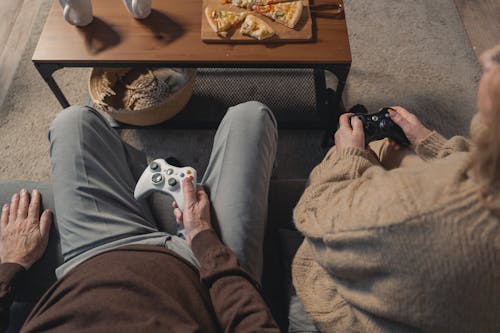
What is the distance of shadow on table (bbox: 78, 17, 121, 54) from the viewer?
1.05m

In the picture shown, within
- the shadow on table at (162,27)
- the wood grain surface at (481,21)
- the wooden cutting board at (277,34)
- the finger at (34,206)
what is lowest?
the wood grain surface at (481,21)

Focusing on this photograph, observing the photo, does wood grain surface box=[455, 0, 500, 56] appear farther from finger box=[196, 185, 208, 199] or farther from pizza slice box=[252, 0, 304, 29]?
finger box=[196, 185, 208, 199]

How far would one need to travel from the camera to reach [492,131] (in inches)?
16.1

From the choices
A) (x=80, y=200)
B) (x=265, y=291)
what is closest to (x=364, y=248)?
(x=265, y=291)

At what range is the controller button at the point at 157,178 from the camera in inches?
34.1

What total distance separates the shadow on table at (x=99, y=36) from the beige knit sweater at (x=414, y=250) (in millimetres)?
817

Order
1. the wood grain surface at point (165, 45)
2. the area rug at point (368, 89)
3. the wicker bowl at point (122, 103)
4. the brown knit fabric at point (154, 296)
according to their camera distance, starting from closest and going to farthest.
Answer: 1. the brown knit fabric at point (154, 296)
2. the wood grain surface at point (165, 45)
3. the wicker bowl at point (122, 103)
4. the area rug at point (368, 89)

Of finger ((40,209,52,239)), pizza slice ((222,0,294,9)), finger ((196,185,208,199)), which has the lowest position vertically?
finger ((196,185,208,199))

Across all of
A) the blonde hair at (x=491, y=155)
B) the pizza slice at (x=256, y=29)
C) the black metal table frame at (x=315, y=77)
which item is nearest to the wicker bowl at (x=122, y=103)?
the black metal table frame at (x=315, y=77)

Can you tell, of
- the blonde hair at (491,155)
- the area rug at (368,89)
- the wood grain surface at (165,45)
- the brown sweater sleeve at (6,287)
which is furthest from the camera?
the area rug at (368,89)

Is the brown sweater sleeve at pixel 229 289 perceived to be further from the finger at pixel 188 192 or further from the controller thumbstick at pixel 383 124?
the controller thumbstick at pixel 383 124

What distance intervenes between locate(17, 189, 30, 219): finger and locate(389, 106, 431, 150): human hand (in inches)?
35.9

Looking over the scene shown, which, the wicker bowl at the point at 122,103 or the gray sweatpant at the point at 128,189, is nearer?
the gray sweatpant at the point at 128,189

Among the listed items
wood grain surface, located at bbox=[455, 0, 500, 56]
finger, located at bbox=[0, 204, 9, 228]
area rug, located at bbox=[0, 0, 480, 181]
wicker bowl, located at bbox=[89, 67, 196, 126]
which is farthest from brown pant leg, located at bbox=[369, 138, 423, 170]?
wood grain surface, located at bbox=[455, 0, 500, 56]
